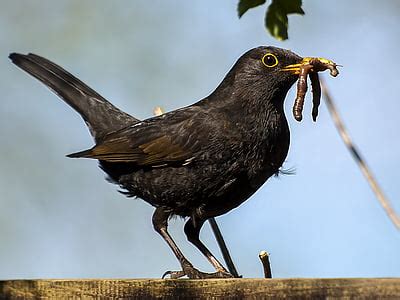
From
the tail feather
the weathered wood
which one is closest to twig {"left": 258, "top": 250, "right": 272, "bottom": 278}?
the weathered wood

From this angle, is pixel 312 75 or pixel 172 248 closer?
pixel 312 75

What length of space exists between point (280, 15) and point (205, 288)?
0.93m

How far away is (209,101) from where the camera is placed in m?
4.63

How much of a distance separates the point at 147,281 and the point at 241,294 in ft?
1.02

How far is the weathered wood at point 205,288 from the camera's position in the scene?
2545mm

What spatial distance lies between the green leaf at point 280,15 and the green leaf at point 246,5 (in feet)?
0.18

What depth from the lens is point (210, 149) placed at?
4234 millimetres

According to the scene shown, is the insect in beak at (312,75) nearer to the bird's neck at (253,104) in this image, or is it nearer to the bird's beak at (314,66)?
the bird's beak at (314,66)

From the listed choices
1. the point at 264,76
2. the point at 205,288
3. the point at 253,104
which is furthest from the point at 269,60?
the point at 205,288

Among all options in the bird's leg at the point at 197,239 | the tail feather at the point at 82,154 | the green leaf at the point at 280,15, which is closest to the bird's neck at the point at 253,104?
the bird's leg at the point at 197,239

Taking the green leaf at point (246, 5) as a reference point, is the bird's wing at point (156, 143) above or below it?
above

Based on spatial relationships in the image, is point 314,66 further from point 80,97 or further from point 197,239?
point 80,97

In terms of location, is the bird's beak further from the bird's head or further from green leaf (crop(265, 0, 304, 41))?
green leaf (crop(265, 0, 304, 41))

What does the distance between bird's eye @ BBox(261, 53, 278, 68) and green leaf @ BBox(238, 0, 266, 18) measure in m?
2.14
